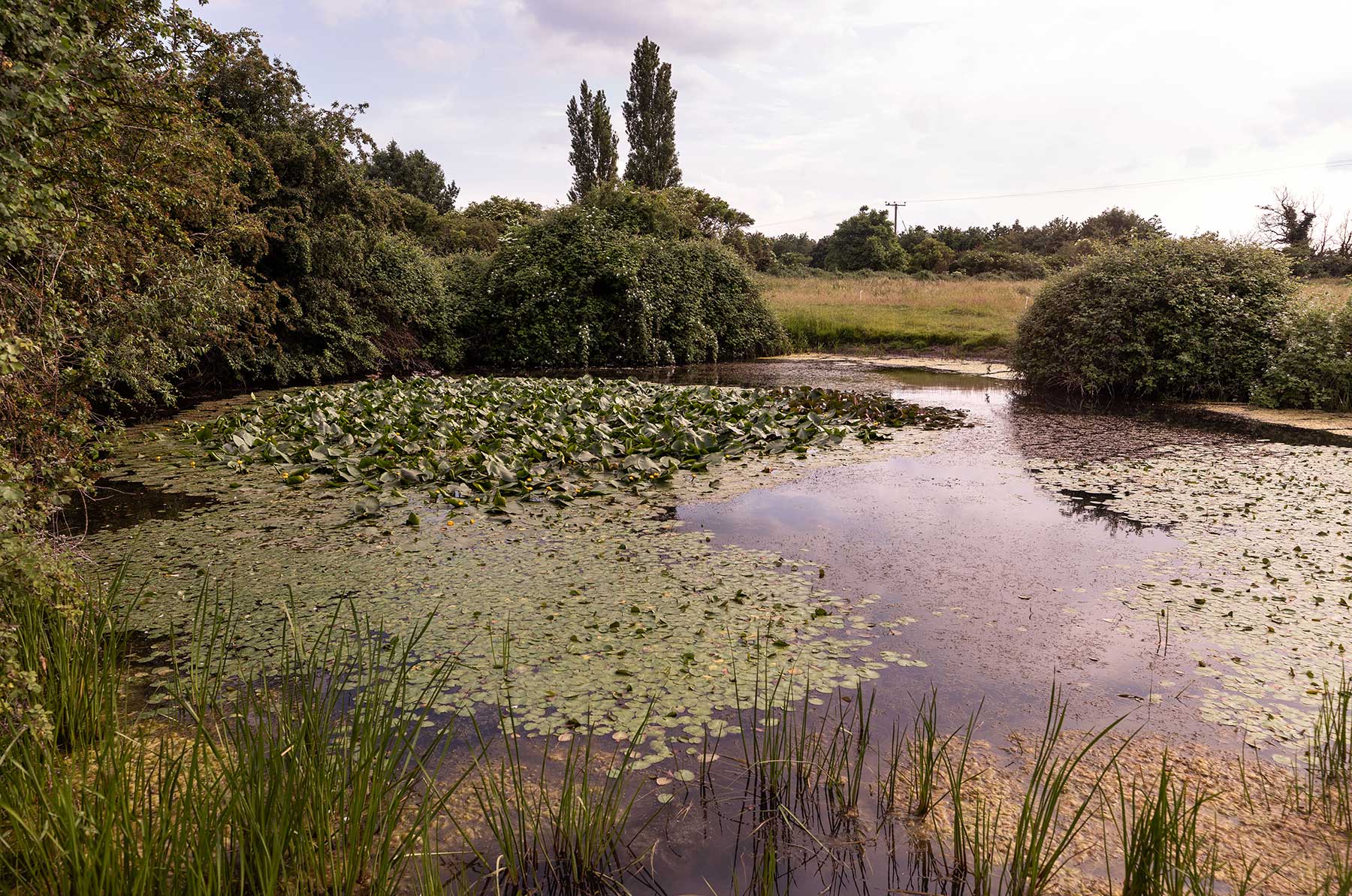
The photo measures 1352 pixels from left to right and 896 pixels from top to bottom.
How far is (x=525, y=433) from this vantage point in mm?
8516

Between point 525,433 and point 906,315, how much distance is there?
17.9 m

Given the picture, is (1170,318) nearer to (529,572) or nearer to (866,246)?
(529,572)

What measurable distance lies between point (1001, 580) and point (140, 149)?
7.38 m

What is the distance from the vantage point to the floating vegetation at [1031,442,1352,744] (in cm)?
349

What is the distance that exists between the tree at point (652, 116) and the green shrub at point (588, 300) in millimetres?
19170

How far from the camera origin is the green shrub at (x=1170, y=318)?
12.6 metres

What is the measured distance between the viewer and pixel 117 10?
15.0 feet

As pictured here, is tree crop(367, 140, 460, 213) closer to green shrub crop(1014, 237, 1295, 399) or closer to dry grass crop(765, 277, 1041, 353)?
dry grass crop(765, 277, 1041, 353)

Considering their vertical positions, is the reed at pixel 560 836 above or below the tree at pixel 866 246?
below

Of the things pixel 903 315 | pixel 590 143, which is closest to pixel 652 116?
pixel 590 143

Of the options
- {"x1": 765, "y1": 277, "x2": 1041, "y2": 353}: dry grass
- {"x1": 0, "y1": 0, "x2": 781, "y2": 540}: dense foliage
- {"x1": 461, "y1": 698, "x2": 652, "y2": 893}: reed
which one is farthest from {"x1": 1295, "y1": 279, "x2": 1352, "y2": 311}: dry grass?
{"x1": 461, "y1": 698, "x2": 652, "y2": 893}: reed

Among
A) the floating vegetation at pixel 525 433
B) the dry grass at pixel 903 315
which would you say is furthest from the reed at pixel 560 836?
the dry grass at pixel 903 315

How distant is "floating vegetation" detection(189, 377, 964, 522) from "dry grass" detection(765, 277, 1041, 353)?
10.5m

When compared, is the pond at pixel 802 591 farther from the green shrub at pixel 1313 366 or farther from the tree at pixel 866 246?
the tree at pixel 866 246
